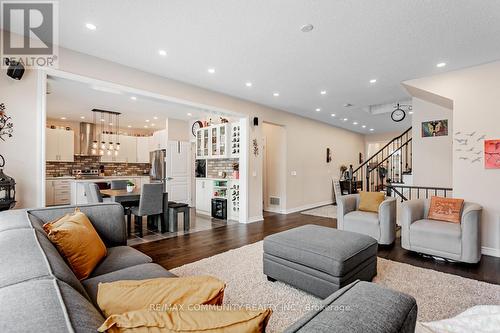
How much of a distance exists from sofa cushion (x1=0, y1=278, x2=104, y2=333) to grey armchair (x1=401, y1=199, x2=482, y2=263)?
154 inches

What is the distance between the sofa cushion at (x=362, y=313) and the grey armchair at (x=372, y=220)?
3119mm

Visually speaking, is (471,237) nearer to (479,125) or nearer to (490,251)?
(490,251)

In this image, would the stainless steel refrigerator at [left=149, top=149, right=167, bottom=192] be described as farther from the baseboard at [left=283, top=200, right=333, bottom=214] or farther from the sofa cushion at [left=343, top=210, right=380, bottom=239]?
the sofa cushion at [left=343, top=210, right=380, bottom=239]

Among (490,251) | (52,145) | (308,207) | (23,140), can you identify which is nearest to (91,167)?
(52,145)

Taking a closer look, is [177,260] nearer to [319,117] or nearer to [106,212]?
[106,212]

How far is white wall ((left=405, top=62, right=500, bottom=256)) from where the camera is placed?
11.9 feet

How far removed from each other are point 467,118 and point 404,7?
2536 millimetres

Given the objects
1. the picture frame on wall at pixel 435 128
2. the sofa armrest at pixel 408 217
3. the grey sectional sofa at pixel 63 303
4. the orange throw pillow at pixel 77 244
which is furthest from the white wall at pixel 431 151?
the orange throw pillow at pixel 77 244

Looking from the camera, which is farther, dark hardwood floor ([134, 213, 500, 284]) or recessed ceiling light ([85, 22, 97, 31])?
dark hardwood floor ([134, 213, 500, 284])

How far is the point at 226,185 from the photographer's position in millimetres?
6207

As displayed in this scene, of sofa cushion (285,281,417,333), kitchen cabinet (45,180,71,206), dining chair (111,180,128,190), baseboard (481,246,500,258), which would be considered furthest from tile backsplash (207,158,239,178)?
sofa cushion (285,281,417,333)

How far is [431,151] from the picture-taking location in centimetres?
481

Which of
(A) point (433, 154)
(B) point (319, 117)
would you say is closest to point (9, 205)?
(A) point (433, 154)

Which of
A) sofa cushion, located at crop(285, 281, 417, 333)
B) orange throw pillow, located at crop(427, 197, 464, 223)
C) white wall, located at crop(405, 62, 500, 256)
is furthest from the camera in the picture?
white wall, located at crop(405, 62, 500, 256)
